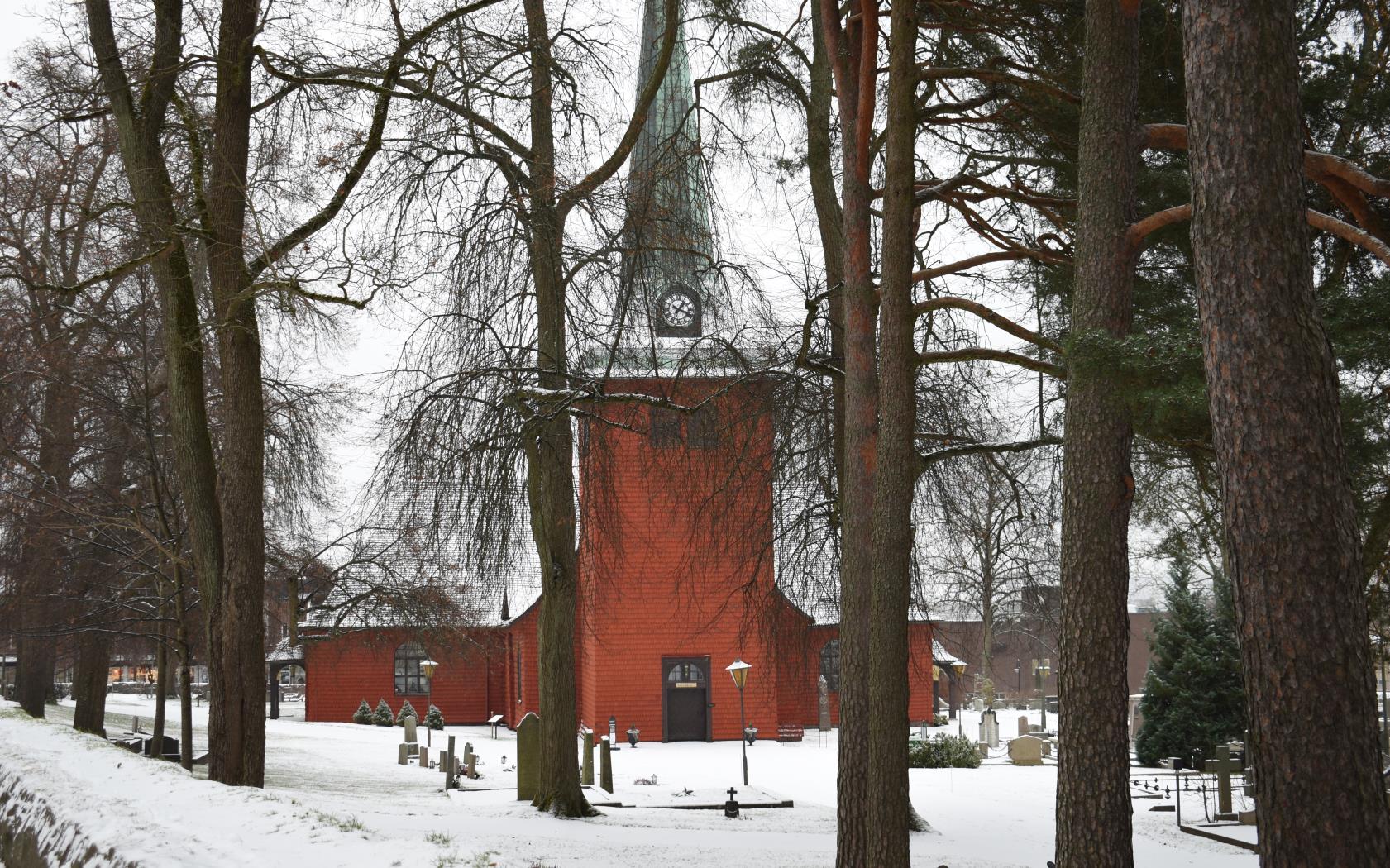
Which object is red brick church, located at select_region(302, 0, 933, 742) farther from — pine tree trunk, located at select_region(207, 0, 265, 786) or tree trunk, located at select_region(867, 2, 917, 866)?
tree trunk, located at select_region(867, 2, 917, 866)

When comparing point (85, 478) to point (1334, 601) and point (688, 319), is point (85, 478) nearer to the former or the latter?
point (688, 319)

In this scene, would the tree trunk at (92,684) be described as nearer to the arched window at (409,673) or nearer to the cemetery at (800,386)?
the cemetery at (800,386)

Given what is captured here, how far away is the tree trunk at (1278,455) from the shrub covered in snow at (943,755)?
25.1m

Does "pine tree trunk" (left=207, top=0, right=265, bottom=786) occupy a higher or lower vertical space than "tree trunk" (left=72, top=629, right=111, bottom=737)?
higher

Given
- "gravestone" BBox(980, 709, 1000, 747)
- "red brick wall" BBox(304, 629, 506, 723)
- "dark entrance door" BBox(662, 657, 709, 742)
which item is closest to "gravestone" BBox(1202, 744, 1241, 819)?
"gravestone" BBox(980, 709, 1000, 747)

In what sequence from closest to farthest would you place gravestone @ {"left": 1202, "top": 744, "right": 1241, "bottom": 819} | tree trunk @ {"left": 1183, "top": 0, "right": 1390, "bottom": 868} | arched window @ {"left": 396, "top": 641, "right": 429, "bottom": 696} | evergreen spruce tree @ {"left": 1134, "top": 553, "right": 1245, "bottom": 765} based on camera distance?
tree trunk @ {"left": 1183, "top": 0, "right": 1390, "bottom": 868}
gravestone @ {"left": 1202, "top": 744, "right": 1241, "bottom": 819}
evergreen spruce tree @ {"left": 1134, "top": 553, "right": 1245, "bottom": 765}
arched window @ {"left": 396, "top": 641, "right": 429, "bottom": 696}

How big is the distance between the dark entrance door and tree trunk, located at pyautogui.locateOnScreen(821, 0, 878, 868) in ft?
85.5

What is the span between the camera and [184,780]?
8109 millimetres

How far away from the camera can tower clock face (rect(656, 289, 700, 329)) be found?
14429 millimetres

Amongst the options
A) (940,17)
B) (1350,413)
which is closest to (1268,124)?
(1350,413)

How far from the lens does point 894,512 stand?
1096cm

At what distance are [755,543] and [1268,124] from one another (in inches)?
512

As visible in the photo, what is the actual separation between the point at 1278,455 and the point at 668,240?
367 inches

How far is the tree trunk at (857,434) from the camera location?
11812 millimetres
